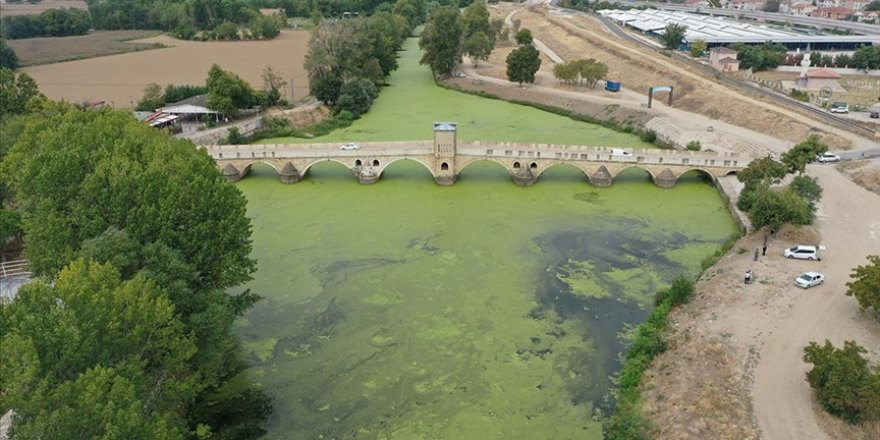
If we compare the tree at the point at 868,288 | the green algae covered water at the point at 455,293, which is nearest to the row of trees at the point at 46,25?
the green algae covered water at the point at 455,293

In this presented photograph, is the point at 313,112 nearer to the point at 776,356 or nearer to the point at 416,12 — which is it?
the point at 776,356

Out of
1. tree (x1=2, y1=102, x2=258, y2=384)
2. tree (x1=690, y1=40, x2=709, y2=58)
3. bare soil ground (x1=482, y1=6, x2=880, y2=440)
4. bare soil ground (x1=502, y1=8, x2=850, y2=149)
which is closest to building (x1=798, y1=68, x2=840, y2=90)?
bare soil ground (x1=502, y1=8, x2=850, y2=149)

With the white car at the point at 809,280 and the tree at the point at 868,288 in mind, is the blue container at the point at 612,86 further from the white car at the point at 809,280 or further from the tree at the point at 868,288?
the tree at the point at 868,288

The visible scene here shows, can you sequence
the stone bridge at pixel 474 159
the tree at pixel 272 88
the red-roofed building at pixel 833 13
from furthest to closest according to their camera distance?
the red-roofed building at pixel 833 13 → the tree at pixel 272 88 → the stone bridge at pixel 474 159

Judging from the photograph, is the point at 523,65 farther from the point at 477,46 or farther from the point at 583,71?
the point at 477,46

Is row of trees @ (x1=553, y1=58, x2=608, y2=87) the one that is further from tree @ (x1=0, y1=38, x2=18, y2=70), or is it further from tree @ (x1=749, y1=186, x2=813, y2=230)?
tree @ (x1=0, y1=38, x2=18, y2=70)

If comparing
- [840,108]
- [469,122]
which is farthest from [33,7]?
[840,108]
